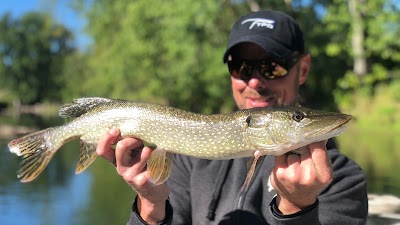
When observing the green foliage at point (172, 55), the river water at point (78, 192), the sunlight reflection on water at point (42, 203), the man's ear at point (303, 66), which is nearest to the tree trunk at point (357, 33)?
the green foliage at point (172, 55)

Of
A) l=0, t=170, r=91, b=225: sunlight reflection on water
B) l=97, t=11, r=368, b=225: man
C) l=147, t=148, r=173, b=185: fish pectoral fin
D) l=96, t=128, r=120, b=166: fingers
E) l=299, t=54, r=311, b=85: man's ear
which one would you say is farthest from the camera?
l=0, t=170, r=91, b=225: sunlight reflection on water

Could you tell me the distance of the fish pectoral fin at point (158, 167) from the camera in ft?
7.47

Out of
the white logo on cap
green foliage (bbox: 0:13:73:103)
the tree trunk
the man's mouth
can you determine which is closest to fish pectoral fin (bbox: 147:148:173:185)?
the man's mouth

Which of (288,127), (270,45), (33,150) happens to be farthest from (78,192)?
(288,127)

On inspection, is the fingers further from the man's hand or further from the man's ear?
the man's ear

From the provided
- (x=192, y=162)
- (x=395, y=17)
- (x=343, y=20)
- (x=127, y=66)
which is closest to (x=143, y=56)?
(x=127, y=66)

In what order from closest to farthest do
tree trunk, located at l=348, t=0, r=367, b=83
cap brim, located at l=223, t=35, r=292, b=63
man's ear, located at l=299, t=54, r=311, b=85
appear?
1. cap brim, located at l=223, t=35, r=292, b=63
2. man's ear, located at l=299, t=54, r=311, b=85
3. tree trunk, located at l=348, t=0, r=367, b=83

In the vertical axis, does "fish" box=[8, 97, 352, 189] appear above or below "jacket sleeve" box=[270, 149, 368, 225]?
above

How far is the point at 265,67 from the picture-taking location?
2.87m

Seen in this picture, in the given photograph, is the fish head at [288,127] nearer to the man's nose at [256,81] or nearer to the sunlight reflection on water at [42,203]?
the man's nose at [256,81]

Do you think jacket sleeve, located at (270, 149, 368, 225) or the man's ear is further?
the man's ear

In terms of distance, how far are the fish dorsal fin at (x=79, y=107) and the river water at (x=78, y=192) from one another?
330 centimetres

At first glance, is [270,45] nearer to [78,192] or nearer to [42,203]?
[42,203]

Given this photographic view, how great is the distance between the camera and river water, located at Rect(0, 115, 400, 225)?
291 inches
